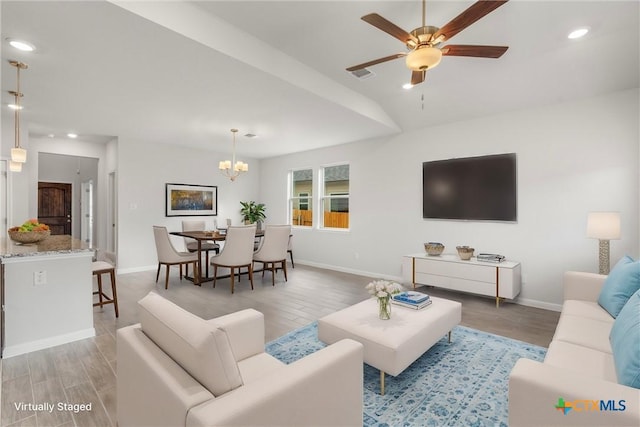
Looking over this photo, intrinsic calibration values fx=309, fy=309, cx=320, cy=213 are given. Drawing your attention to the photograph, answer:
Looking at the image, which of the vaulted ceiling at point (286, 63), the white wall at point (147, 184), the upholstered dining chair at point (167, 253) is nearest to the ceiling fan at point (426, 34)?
the vaulted ceiling at point (286, 63)

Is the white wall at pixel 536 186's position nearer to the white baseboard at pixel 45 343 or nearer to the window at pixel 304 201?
the window at pixel 304 201

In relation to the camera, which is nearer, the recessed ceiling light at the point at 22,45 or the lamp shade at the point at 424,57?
the lamp shade at the point at 424,57

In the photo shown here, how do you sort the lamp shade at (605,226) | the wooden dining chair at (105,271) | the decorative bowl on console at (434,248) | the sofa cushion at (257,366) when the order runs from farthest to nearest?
the decorative bowl on console at (434,248) < the wooden dining chair at (105,271) < the lamp shade at (605,226) < the sofa cushion at (257,366)

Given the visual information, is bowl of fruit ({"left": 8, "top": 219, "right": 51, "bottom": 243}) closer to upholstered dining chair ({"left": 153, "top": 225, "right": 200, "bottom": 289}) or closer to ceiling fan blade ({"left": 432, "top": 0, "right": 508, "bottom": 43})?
upholstered dining chair ({"left": 153, "top": 225, "right": 200, "bottom": 289})

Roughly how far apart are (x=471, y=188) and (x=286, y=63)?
10.0 ft

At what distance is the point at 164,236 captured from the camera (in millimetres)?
4711

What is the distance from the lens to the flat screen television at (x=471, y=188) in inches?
162

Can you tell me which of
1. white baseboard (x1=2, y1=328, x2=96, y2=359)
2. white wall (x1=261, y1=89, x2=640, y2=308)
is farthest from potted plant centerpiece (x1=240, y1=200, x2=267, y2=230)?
white baseboard (x1=2, y1=328, x2=96, y2=359)

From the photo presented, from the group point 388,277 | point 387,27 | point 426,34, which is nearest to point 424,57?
point 426,34

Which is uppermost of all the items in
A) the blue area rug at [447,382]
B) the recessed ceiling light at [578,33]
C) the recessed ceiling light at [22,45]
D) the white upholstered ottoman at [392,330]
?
the recessed ceiling light at [578,33]

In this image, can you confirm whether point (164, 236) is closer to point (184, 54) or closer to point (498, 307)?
point (184, 54)

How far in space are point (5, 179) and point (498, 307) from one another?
7.19 metres

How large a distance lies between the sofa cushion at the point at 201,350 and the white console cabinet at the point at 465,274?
3.66 metres

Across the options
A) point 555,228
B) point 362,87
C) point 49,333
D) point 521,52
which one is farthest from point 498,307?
point 49,333
